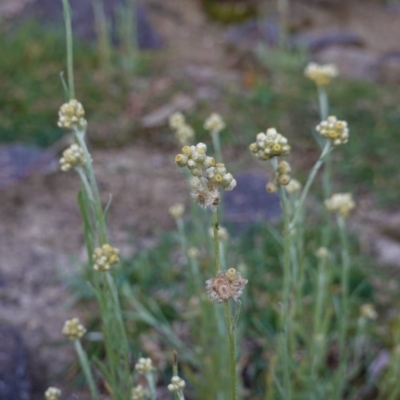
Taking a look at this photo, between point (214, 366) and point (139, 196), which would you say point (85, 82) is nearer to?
point (139, 196)

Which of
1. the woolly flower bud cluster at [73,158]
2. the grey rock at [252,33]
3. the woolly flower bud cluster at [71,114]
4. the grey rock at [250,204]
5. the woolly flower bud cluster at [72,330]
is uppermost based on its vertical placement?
the woolly flower bud cluster at [71,114]

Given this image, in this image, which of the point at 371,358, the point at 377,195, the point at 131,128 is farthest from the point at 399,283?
the point at 131,128

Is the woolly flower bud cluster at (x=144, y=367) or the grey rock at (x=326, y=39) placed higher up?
the woolly flower bud cluster at (x=144, y=367)

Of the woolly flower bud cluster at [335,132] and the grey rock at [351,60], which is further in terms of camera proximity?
the grey rock at [351,60]

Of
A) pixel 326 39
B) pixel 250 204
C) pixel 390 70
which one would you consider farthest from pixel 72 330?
pixel 326 39

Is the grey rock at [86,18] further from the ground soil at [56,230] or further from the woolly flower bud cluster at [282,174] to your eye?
the woolly flower bud cluster at [282,174]

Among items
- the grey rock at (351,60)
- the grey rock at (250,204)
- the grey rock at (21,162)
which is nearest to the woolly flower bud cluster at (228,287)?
the grey rock at (250,204)

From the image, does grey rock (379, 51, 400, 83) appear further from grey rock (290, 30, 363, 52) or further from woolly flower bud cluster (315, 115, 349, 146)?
woolly flower bud cluster (315, 115, 349, 146)
